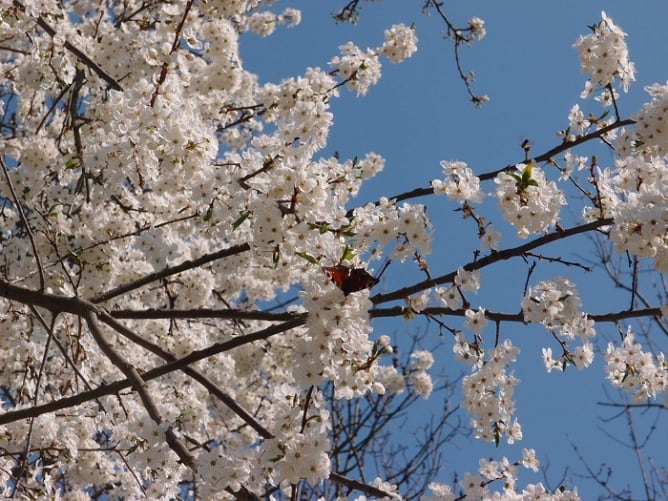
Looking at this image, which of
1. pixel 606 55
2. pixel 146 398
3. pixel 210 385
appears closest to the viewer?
pixel 146 398

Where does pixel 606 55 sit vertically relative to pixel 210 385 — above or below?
above

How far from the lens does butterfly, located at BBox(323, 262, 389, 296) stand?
279cm

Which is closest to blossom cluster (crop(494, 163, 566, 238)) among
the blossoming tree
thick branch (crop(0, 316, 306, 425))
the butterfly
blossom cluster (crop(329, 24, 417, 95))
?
the blossoming tree

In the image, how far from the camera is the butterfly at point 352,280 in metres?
2.79

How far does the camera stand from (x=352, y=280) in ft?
9.21

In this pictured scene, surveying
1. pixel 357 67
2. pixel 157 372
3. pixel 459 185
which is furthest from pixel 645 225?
pixel 357 67

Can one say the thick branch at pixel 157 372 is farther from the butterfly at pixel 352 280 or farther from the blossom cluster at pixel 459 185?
the blossom cluster at pixel 459 185

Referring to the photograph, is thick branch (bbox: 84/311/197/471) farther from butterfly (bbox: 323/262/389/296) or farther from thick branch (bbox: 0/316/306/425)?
butterfly (bbox: 323/262/389/296)

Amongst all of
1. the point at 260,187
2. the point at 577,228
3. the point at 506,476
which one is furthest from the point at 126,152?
the point at 506,476

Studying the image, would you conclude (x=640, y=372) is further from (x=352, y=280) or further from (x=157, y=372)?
(x=157, y=372)

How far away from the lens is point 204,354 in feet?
11.1

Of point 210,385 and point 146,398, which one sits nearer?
point 146,398

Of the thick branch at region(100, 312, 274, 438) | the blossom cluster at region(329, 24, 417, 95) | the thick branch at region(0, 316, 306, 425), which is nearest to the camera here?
the thick branch at region(0, 316, 306, 425)

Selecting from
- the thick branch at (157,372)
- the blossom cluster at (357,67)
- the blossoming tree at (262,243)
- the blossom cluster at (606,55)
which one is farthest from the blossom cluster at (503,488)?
the blossom cluster at (357,67)
